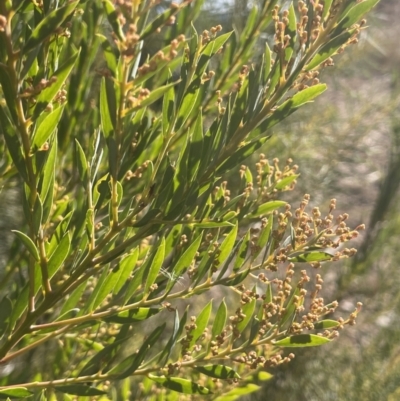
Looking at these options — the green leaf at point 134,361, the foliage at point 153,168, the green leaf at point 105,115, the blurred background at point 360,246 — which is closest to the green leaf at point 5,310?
the foliage at point 153,168

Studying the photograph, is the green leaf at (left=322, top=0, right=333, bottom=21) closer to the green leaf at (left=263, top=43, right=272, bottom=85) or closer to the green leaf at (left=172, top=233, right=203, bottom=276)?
the green leaf at (left=263, top=43, right=272, bottom=85)

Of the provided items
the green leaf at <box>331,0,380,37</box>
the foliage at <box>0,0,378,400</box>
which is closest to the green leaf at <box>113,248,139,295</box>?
the foliage at <box>0,0,378,400</box>

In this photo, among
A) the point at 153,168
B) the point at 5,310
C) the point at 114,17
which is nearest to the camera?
the point at 114,17

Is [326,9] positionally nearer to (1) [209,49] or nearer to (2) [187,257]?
(1) [209,49]

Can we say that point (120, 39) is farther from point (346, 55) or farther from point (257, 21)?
point (346, 55)

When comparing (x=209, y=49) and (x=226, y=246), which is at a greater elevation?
(x=209, y=49)

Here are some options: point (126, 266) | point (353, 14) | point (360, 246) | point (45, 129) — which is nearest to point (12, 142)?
point (45, 129)
